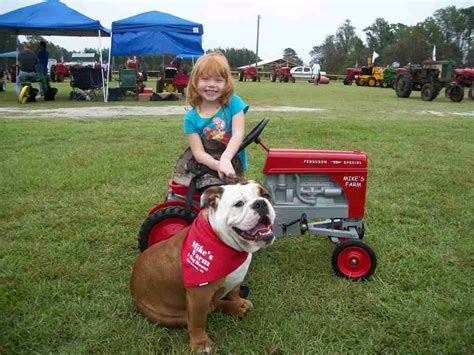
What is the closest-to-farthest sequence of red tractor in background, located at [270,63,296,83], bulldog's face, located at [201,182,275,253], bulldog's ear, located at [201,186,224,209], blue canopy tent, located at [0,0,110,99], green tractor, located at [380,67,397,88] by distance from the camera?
1. bulldog's face, located at [201,182,275,253]
2. bulldog's ear, located at [201,186,224,209]
3. blue canopy tent, located at [0,0,110,99]
4. green tractor, located at [380,67,397,88]
5. red tractor in background, located at [270,63,296,83]

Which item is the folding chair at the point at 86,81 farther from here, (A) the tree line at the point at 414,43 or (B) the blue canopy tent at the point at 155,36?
(A) the tree line at the point at 414,43

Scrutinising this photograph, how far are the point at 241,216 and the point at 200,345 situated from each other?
0.72 meters

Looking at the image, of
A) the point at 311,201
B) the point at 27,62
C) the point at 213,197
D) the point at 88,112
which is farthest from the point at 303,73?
the point at 213,197

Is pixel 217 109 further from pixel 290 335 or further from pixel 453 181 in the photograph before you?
pixel 453 181

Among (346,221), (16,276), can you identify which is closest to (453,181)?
(346,221)

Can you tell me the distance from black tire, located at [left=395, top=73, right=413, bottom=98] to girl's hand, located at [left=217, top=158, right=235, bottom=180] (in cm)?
1909

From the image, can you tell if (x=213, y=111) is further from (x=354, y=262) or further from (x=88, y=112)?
(x=88, y=112)

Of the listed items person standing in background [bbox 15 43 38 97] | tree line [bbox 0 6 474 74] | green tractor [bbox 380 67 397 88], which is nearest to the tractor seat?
person standing in background [bbox 15 43 38 97]

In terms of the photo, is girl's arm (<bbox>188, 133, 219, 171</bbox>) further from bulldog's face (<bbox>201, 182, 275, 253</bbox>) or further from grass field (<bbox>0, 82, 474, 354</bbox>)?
grass field (<bbox>0, 82, 474, 354</bbox>)

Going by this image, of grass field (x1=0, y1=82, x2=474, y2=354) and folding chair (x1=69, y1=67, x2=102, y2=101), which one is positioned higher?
folding chair (x1=69, y1=67, x2=102, y2=101)

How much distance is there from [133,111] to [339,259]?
33.7ft

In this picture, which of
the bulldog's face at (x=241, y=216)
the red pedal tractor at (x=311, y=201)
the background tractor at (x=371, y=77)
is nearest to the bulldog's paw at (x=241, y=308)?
the bulldog's face at (x=241, y=216)

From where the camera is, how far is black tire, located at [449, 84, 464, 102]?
58.8 ft

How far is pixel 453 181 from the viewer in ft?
17.6
